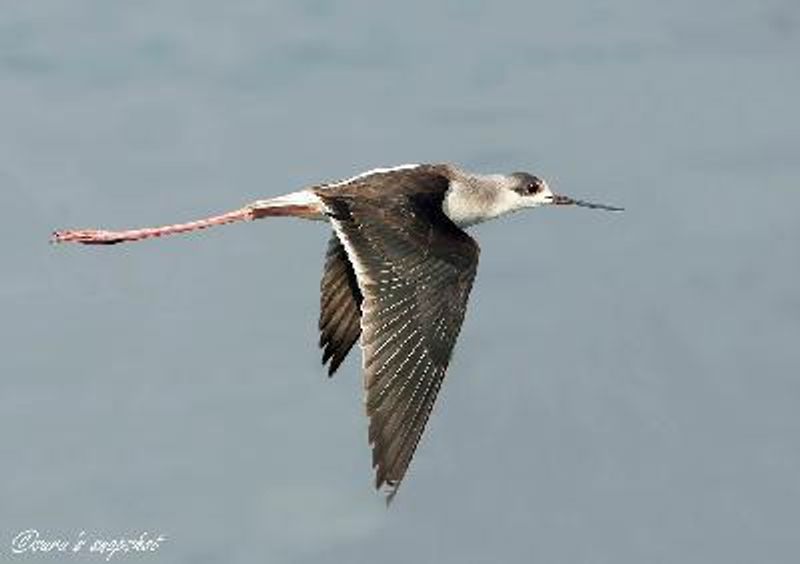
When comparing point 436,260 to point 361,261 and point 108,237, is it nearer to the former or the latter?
point 361,261

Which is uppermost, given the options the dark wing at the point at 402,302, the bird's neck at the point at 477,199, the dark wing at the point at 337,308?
the dark wing at the point at 402,302

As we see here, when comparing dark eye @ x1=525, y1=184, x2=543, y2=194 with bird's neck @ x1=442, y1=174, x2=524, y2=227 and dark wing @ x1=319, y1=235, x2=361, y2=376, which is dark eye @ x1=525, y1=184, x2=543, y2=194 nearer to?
bird's neck @ x1=442, y1=174, x2=524, y2=227

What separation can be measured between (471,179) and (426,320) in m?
4.19

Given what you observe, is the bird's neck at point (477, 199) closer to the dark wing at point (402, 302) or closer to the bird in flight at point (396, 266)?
the bird in flight at point (396, 266)

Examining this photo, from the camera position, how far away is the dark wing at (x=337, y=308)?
2161cm

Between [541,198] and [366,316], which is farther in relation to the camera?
[541,198]

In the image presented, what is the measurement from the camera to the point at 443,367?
18.4 m

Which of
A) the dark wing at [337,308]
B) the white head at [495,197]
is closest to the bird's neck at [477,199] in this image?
the white head at [495,197]

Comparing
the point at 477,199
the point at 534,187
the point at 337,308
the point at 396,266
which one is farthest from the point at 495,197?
the point at 396,266

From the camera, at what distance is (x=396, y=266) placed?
19.0m

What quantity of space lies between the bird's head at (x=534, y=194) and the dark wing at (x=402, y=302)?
112 inches

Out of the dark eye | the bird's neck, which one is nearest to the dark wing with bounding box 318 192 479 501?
the bird's neck

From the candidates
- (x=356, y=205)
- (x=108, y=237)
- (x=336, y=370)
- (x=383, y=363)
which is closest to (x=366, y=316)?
(x=383, y=363)

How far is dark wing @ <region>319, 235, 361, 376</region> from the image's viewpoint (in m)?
21.6
